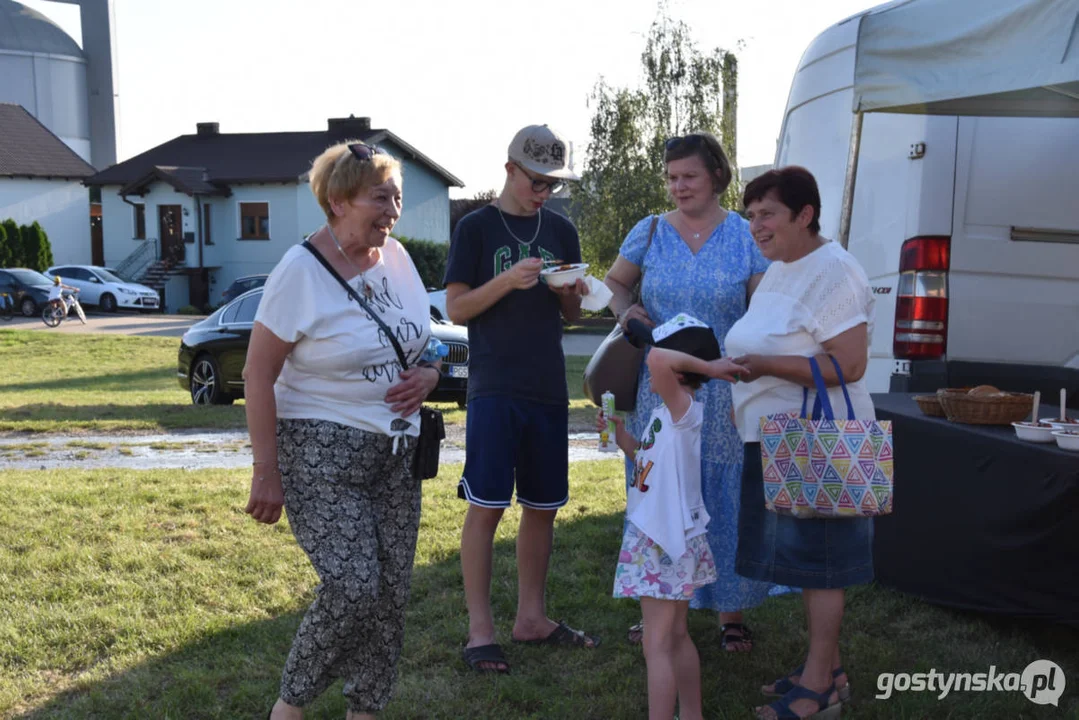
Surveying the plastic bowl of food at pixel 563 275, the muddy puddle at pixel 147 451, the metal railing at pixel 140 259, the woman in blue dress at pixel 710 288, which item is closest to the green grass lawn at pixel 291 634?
the woman in blue dress at pixel 710 288

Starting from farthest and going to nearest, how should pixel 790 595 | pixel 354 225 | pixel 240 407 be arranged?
pixel 240 407
pixel 790 595
pixel 354 225

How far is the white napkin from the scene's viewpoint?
12.4 feet

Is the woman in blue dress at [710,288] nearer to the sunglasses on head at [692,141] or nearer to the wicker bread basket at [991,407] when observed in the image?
the sunglasses on head at [692,141]

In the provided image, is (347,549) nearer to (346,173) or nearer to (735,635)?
(346,173)

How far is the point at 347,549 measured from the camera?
3.02 metres

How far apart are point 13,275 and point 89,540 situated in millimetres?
31009

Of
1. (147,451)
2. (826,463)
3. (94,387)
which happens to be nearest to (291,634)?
(826,463)

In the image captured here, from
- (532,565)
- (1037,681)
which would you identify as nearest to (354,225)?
(532,565)

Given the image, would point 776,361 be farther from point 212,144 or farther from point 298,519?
point 212,144

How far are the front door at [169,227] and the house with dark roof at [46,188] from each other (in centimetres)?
576

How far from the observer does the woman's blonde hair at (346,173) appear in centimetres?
304

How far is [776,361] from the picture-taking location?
3.36 metres

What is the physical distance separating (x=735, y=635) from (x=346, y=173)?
2.53m

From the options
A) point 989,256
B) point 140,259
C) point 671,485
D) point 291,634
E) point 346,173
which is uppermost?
point 346,173
